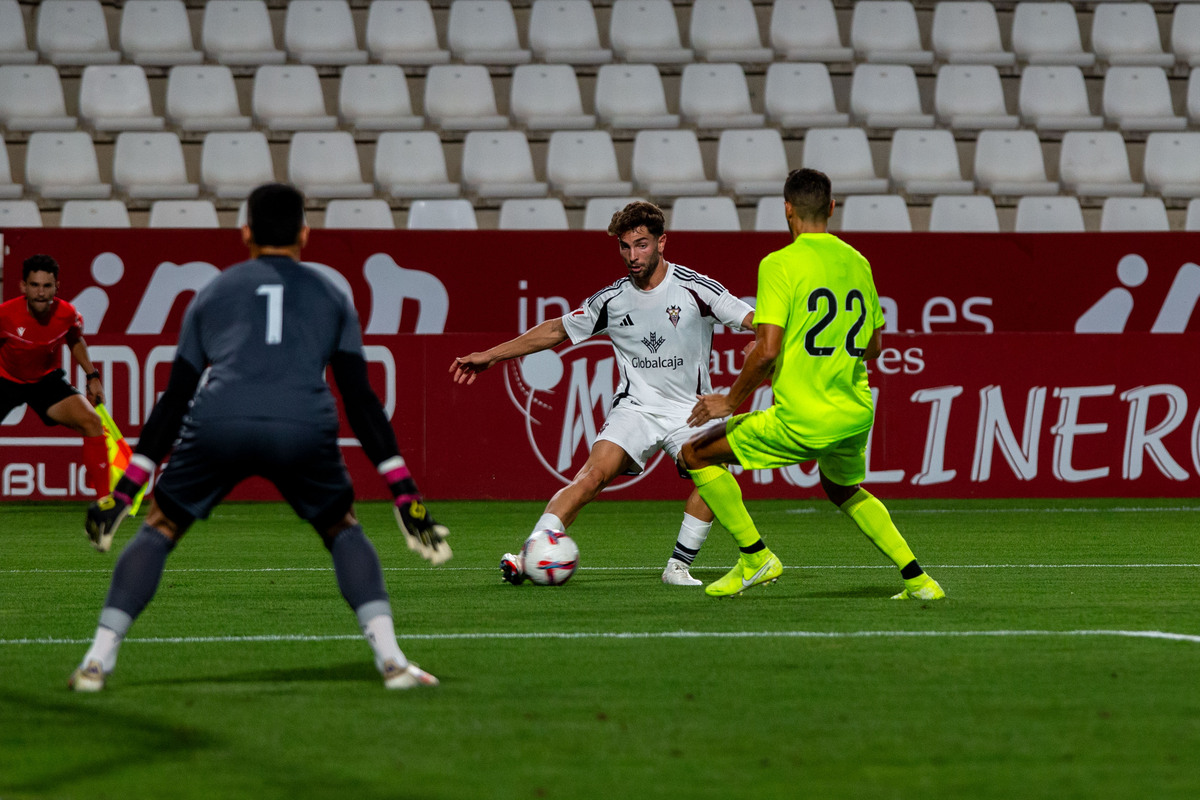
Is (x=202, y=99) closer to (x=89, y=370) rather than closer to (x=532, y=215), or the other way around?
(x=532, y=215)

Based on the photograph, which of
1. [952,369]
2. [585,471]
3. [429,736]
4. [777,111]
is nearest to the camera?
[429,736]

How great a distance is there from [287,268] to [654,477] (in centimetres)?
950

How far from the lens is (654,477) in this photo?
14.3 m

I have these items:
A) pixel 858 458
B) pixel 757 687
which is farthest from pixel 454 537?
pixel 757 687

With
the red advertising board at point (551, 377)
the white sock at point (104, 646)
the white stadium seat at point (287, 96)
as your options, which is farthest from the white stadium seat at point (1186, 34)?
the white sock at point (104, 646)

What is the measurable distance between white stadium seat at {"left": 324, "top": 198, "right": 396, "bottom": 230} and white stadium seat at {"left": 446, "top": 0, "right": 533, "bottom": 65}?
270cm

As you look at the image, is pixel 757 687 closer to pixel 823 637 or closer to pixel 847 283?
pixel 823 637

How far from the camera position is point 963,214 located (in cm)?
1650

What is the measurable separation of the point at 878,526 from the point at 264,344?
3.41 metres

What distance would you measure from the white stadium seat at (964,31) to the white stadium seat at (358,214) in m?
6.82

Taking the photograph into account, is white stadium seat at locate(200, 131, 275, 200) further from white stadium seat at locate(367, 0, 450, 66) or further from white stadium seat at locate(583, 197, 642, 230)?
white stadium seat at locate(583, 197, 642, 230)

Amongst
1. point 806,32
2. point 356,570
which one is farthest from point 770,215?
point 356,570

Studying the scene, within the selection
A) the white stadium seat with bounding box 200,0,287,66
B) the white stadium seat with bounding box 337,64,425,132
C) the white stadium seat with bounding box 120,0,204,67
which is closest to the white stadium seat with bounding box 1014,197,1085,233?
the white stadium seat with bounding box 337,64,425,132

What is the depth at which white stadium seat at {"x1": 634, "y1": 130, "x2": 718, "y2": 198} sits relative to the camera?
16719mm
